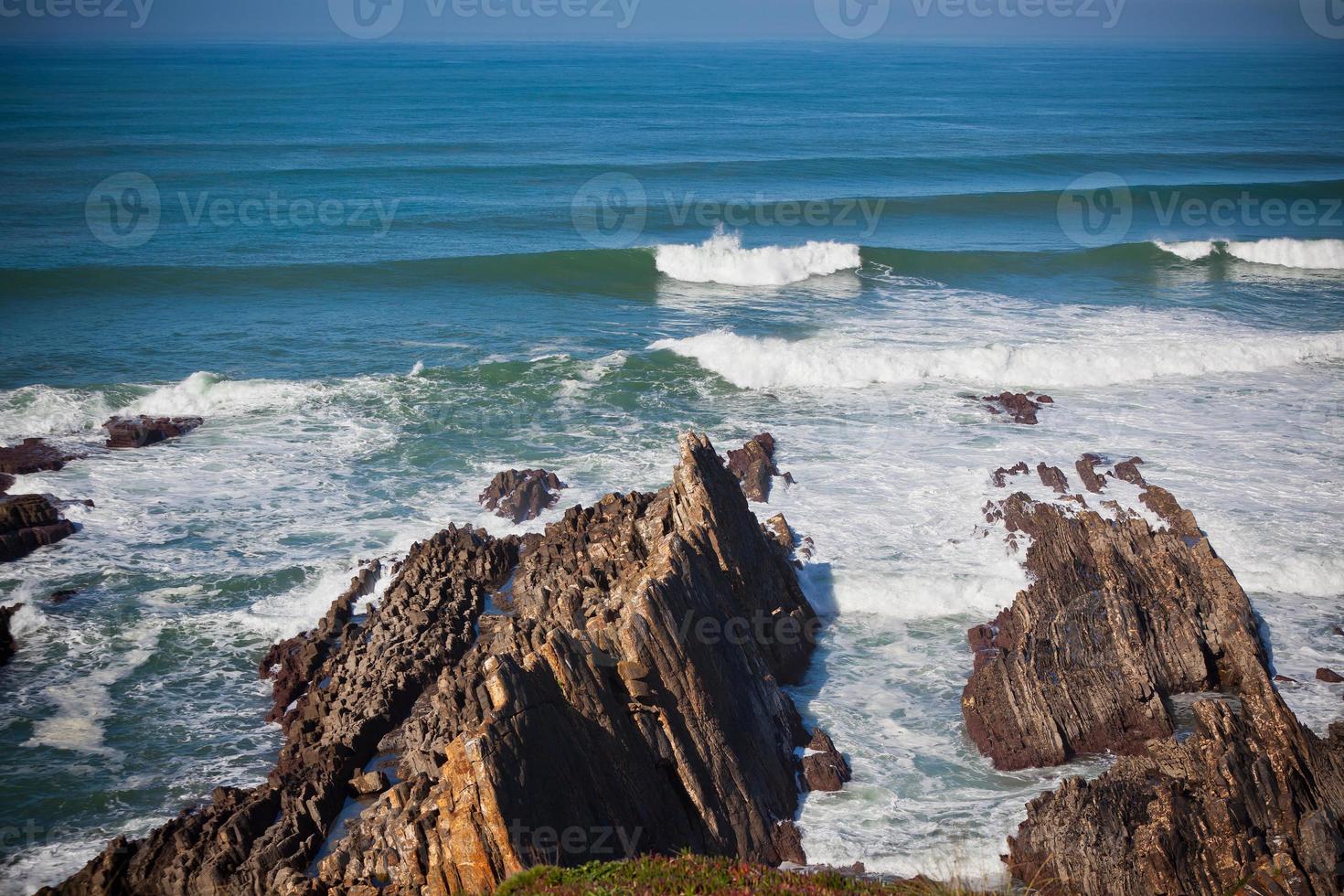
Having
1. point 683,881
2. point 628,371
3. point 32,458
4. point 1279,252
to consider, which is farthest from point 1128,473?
point 1279,252

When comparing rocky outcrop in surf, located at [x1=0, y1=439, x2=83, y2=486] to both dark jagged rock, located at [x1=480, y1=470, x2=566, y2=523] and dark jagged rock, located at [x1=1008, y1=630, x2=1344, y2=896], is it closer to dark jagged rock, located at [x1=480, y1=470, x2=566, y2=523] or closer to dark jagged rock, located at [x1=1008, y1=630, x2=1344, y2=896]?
dark jagged rock, located at [x1=480, y1=470, x2=566, y2=523]

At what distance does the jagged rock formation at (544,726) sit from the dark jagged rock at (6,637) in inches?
180

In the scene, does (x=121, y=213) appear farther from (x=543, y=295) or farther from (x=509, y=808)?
(x=509, y=808)

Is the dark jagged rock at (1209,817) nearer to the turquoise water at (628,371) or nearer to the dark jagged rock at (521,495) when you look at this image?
the turquoise water at (628,371)

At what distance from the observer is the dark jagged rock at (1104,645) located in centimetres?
1548

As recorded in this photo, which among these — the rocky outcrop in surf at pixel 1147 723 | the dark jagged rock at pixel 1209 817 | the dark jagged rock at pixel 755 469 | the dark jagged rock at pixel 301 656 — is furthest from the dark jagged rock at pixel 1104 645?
the dark jagged rock at pixel 301 656

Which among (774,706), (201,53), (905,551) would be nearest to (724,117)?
(905,551)

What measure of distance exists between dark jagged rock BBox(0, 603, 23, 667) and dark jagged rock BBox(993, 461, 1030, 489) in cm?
1978

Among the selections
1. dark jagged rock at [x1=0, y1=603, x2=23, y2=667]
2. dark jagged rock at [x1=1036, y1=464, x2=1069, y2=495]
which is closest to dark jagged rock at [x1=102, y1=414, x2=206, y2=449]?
dark jagged rock at [x1=0, y1=603, x2=23, y2=667]

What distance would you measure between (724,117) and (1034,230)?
44211mm

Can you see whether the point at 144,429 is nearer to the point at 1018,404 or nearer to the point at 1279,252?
the point at 1018,404

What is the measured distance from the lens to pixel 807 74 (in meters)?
137

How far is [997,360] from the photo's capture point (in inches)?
1272

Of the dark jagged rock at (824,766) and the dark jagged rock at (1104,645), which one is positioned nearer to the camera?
the dark jagged rock at (824,766)
